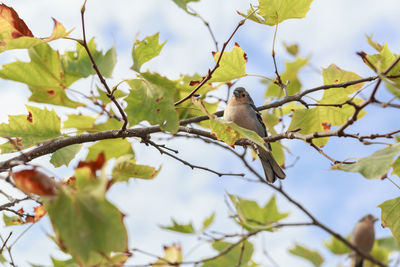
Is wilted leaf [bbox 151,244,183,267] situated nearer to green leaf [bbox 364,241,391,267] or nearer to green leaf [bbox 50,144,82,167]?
green leaf [bbox 50,144,82,167]

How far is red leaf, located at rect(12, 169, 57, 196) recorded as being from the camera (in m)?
2.03

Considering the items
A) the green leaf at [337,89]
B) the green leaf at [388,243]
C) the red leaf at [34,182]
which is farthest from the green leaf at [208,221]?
the green leaf at [388,243]

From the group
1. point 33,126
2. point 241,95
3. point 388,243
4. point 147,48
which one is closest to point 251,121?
point 241,95

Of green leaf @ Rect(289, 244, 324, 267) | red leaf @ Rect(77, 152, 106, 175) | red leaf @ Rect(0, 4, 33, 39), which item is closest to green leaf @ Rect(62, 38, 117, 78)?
red leaf @ Rect(0, 4, 33, 39)

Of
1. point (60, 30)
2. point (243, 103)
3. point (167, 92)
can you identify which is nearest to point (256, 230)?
point (167, 92)

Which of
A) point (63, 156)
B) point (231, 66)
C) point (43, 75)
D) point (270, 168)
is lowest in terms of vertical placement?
point (63, 156)

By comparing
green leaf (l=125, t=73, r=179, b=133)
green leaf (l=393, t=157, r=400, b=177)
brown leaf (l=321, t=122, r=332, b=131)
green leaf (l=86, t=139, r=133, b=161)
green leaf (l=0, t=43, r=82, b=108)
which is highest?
green leaf (l=0, t=43, r=82, b=108)

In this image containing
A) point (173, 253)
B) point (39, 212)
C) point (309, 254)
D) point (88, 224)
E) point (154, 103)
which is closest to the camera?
point (88, 224)

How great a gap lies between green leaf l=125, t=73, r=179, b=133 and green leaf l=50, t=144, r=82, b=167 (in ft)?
4.63

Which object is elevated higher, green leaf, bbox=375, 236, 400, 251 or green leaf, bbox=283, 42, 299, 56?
green leaf, bbox=283, 42, 299, 56

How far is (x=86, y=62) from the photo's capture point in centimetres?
418

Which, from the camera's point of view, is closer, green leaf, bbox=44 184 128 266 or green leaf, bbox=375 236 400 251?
green leaf, bbox=44 184 128 266

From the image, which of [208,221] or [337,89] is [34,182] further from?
[337,89]

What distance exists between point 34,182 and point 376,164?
1827 mm
